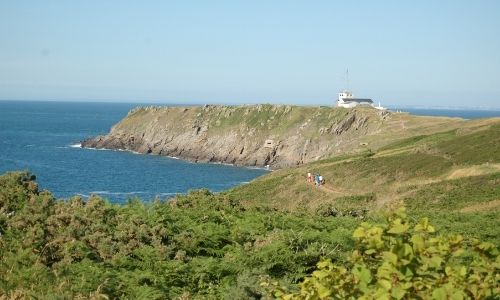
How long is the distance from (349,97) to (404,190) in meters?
109

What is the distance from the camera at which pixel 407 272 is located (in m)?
4.77

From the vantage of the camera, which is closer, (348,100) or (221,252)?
(221,252)

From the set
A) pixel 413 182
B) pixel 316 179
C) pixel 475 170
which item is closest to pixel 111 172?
pixel 316 179

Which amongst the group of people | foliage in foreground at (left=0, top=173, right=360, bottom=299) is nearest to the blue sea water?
the group of people

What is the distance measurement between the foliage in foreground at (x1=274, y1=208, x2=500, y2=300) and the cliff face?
3559 inches

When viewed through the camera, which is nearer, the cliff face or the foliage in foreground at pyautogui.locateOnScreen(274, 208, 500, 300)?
the foliage in foreground at pyautogui.locateOnScreen(274, 208, 500, 300)

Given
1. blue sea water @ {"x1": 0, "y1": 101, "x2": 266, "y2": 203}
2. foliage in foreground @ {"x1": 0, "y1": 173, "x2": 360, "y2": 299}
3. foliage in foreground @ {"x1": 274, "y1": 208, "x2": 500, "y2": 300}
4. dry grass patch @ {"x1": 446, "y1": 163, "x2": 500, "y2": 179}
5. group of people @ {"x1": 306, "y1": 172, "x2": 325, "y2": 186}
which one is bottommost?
blue sea water @ {"x1": 0, "y1": 101, "x2": 266, "y2": 203}

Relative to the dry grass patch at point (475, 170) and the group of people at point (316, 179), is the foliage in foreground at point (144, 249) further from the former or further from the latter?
the group of people at point (316, 179)

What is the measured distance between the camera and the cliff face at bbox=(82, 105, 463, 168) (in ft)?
374

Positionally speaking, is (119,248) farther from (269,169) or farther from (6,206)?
(269,169)

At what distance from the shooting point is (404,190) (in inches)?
1708

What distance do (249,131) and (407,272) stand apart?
417ft

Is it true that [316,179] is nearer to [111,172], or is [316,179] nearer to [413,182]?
[413,182]

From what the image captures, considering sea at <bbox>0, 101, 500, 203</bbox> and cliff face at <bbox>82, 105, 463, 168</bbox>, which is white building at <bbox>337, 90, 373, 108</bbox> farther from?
sea at <bbox>0, 101, 500, 203</bbox>
